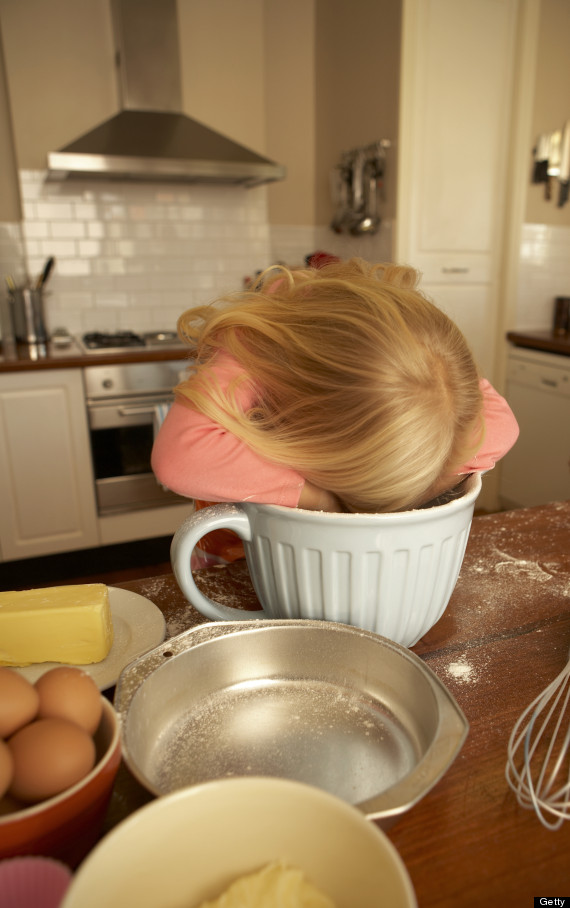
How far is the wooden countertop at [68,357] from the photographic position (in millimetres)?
2021

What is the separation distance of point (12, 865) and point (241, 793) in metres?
0.11

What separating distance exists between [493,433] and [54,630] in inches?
20.0

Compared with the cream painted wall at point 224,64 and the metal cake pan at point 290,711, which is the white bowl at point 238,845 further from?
the cream painted wall at point 224,64

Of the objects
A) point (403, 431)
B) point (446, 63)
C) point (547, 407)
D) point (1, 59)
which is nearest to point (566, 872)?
point (403, 431)

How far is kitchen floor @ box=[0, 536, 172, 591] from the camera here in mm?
2268

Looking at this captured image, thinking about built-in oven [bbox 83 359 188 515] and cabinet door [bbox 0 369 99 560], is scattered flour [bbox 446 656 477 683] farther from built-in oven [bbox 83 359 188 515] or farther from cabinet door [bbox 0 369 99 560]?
cabinet door [bbox 0 369 99 560]

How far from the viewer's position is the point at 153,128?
2.33 m

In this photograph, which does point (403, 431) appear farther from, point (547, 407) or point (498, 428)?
point (547, 407)

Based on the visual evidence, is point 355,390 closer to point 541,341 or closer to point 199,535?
point 199,535

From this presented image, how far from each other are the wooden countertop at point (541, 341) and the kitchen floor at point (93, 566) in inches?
63.9

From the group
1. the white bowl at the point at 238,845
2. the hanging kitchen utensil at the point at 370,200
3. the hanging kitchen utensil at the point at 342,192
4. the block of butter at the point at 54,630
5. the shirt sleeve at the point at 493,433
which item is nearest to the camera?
the white bowl at the point at 238,845

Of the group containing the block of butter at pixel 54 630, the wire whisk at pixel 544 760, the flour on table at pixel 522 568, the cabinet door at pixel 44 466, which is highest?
the block of butter at pixel 54 630

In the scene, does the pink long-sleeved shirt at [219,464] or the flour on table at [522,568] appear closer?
the pink long-sleeved shirt at [219,464]

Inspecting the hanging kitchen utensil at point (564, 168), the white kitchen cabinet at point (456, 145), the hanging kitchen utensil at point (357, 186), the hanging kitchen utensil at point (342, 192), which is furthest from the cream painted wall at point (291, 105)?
the hanging kitchen utensil at point (564, 168)
